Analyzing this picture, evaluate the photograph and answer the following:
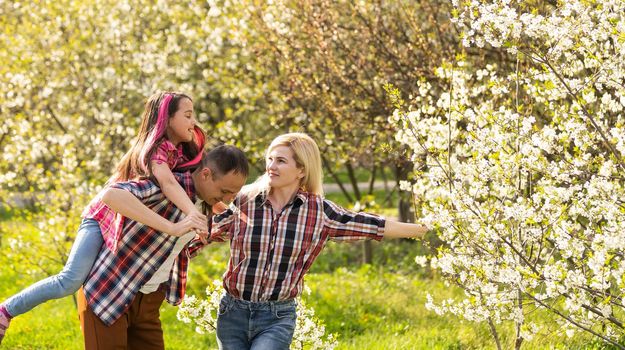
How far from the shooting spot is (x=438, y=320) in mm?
6996

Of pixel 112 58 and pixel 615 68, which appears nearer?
pixel 615 68

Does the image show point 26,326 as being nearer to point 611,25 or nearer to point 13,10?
point 611,25

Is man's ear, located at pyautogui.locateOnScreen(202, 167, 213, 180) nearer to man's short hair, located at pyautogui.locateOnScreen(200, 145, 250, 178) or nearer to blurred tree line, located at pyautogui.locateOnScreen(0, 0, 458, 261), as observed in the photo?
man's short hair, located at pyautogui.locateOnScreen(200, 145, 250, 178)

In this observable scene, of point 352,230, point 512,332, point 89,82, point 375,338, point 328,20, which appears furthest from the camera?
point 89,82

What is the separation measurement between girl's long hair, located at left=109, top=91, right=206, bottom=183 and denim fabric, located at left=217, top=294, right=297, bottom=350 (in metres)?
0.72

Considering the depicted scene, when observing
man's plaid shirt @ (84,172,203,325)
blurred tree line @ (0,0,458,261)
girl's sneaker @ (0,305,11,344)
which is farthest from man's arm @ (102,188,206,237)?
blurred tree line @ (0,0,458,261)

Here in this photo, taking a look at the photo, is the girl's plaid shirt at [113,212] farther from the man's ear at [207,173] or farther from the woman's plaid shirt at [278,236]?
the woman's plaid shirt at [278,236]

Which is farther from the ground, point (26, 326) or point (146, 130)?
point (146, 130)

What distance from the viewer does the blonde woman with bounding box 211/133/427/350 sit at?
3.64 m

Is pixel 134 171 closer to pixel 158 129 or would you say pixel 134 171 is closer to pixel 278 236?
pixel 158 129

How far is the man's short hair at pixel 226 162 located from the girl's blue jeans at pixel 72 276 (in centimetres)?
64

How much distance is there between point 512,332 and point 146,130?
10.6 ft

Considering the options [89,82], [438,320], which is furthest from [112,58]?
[438,320]

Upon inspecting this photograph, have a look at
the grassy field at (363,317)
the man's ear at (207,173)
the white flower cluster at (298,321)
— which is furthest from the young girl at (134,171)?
→ the grassy field at (363,317)
